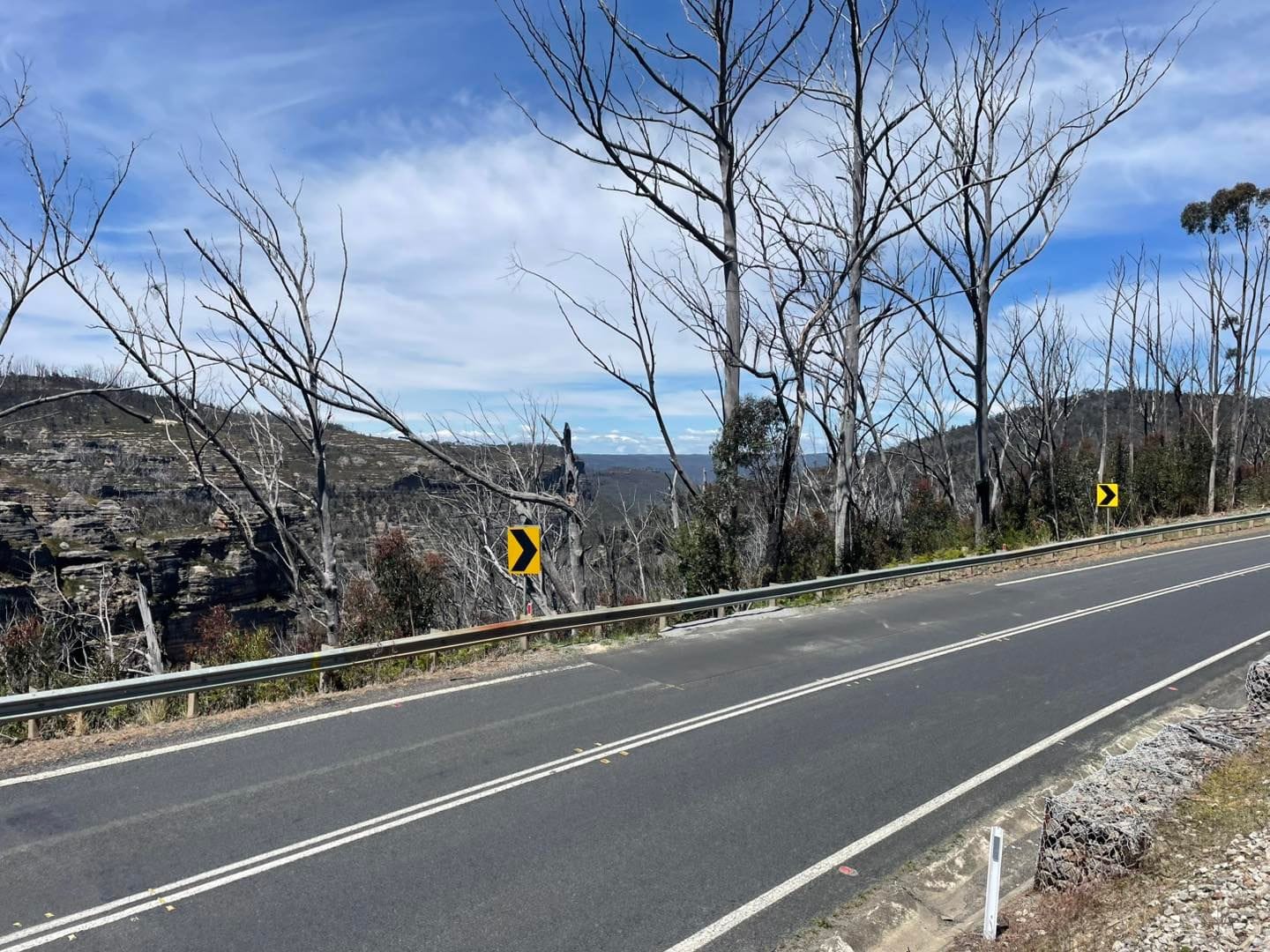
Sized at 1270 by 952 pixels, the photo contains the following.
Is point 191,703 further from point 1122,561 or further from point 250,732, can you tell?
point 1122,561

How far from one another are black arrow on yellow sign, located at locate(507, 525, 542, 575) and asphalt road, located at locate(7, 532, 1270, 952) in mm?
3484

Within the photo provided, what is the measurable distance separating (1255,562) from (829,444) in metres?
12.6

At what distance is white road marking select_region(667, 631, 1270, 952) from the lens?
15.0 feet

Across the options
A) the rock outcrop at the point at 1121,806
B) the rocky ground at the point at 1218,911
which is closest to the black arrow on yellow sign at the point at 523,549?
the rock outcrop at the point at 1121,806

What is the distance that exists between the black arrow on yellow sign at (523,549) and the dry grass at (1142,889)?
31.1ft

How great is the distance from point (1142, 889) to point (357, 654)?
7481 mm

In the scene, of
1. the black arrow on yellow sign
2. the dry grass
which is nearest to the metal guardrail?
the black arrow on yellow sign

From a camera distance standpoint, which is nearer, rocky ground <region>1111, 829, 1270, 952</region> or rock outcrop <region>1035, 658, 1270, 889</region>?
rocky ground <region>1111, 829, 1270, 952</region>

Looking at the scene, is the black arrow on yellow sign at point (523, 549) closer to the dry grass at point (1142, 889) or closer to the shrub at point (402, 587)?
the dry grass at point (1142, 889)

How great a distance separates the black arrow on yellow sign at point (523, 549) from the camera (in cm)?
1344

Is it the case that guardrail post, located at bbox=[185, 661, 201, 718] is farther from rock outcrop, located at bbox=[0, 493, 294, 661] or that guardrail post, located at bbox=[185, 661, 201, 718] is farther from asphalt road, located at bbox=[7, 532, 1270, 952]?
rock outcrop, located at bbox=[0, 493, 294, 661]

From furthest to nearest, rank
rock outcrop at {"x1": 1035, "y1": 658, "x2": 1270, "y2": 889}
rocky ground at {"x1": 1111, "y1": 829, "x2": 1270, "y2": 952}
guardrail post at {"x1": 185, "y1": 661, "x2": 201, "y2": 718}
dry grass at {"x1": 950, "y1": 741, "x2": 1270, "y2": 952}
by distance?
guardrail post at {"x1": 185, "y1": 661, "x2": 201, "y2": 718}
rock outcrop at {"x1": 1035, "y1": 658, "x2": 1270, "y2": 889}
dry grass at {"x1": 950, "y1": 741, "x2": 1270, "y2": 952}
rocky ground at {"x1": 1111, "y1": 829, "x2": 1270, "y2": 952}

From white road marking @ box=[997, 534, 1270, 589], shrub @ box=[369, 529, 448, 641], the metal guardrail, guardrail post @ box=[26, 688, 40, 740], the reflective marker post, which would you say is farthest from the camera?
shrub @ box=[369, 529, 448, 641]

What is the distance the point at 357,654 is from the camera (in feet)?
29.7
